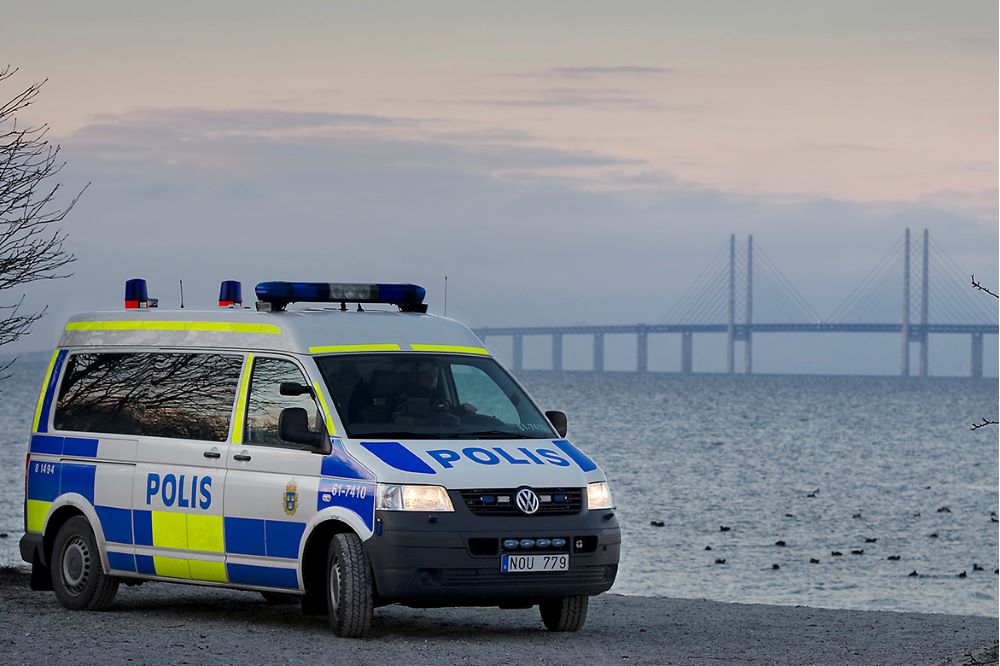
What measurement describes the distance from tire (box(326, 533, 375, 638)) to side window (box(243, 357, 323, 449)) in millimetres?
835

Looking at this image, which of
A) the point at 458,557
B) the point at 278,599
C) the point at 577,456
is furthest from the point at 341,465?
the point at 278,599

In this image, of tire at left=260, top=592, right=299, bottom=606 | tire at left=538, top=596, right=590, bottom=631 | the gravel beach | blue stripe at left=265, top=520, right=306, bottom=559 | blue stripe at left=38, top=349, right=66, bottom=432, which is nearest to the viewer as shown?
the gravel beach

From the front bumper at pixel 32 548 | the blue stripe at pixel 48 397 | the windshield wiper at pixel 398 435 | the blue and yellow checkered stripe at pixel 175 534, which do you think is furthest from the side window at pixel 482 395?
the front bumper at pixel 32 548

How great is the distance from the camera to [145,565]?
38.6 ft

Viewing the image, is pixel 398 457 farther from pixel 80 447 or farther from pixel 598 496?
pixel 80 447

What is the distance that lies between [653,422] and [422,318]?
70730mm

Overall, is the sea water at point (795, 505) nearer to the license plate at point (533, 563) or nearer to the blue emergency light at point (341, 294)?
the blue emergency light at point (341, 294)

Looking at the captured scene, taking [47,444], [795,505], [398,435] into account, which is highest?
[398,435]

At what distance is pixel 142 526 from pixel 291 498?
4.77ft

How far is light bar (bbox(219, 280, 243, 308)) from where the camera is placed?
41.0 ft

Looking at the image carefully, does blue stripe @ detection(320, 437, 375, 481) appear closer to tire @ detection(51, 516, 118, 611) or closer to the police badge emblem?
the police badge emblem

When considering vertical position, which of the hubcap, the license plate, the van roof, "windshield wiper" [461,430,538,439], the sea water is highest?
the van roof

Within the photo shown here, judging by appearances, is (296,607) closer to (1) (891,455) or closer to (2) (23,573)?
(2) (23,573)

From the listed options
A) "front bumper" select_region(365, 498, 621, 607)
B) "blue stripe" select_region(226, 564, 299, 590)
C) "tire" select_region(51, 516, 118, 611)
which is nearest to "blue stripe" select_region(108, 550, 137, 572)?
"tire" select_region(51, 516, 118, 611)
